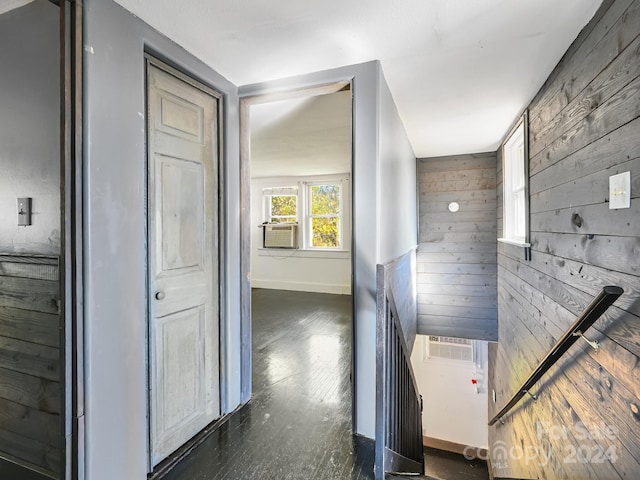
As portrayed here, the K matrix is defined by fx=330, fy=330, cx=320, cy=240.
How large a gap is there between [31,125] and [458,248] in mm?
4453

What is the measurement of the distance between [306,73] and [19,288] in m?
1.83

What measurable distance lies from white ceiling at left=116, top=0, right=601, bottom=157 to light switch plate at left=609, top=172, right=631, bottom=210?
774mm

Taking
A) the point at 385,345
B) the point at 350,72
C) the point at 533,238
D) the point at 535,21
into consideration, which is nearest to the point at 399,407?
the point at 385,345

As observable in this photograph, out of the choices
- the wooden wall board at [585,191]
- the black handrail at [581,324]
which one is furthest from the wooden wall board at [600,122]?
the black handrail at [581,324]

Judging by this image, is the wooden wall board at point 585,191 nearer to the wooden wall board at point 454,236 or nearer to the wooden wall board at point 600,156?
the wooden wall board at point 600,156

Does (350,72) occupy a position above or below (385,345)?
above

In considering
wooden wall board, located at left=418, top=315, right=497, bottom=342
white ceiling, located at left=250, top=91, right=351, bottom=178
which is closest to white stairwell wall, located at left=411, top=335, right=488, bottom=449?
wooden wall board, located at left=418, top=315, right=497, bottom=342

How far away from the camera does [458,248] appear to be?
4516 mm

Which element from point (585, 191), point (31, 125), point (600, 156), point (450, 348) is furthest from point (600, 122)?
point (450, 348)

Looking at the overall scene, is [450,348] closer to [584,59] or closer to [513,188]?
[513,188]

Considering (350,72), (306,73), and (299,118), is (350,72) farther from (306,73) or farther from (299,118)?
(299,118)

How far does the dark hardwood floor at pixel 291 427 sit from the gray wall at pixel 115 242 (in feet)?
1.45

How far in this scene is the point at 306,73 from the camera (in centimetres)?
200

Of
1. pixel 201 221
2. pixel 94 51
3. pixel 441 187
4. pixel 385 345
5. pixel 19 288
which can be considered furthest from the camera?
pixel 441 187
